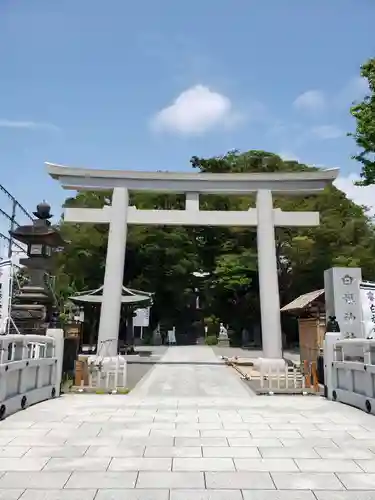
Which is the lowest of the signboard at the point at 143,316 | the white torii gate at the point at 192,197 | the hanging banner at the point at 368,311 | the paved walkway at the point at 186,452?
the paved walkway at the point at 186,452

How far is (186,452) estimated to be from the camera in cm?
520

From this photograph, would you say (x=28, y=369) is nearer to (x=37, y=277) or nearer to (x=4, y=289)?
(x=4, y=289)

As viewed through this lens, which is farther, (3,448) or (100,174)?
(100,174)

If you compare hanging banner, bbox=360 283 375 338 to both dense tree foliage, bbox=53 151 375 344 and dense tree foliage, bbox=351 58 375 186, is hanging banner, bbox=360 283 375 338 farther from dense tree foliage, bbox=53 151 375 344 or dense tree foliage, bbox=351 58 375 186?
dense tree foliage, bbox=53 151 375 344

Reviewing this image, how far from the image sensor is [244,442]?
18.9ft

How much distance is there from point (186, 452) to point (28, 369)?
15.1 ft

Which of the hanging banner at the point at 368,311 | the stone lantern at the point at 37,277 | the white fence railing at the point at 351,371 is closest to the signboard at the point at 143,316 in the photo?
the stone lantern at the point at 37,277

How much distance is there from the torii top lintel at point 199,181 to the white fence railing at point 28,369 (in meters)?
8.66

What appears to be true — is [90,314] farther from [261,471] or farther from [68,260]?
[261,471]

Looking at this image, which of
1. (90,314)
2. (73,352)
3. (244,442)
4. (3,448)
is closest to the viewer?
(3,448)

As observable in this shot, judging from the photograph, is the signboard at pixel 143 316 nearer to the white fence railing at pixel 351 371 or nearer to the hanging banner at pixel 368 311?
the white fence railing at pixel 351 371

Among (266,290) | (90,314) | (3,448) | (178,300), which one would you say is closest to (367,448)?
(3,448)

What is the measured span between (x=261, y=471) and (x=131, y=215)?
46.8 feet

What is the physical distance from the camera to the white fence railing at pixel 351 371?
8.10 metres
